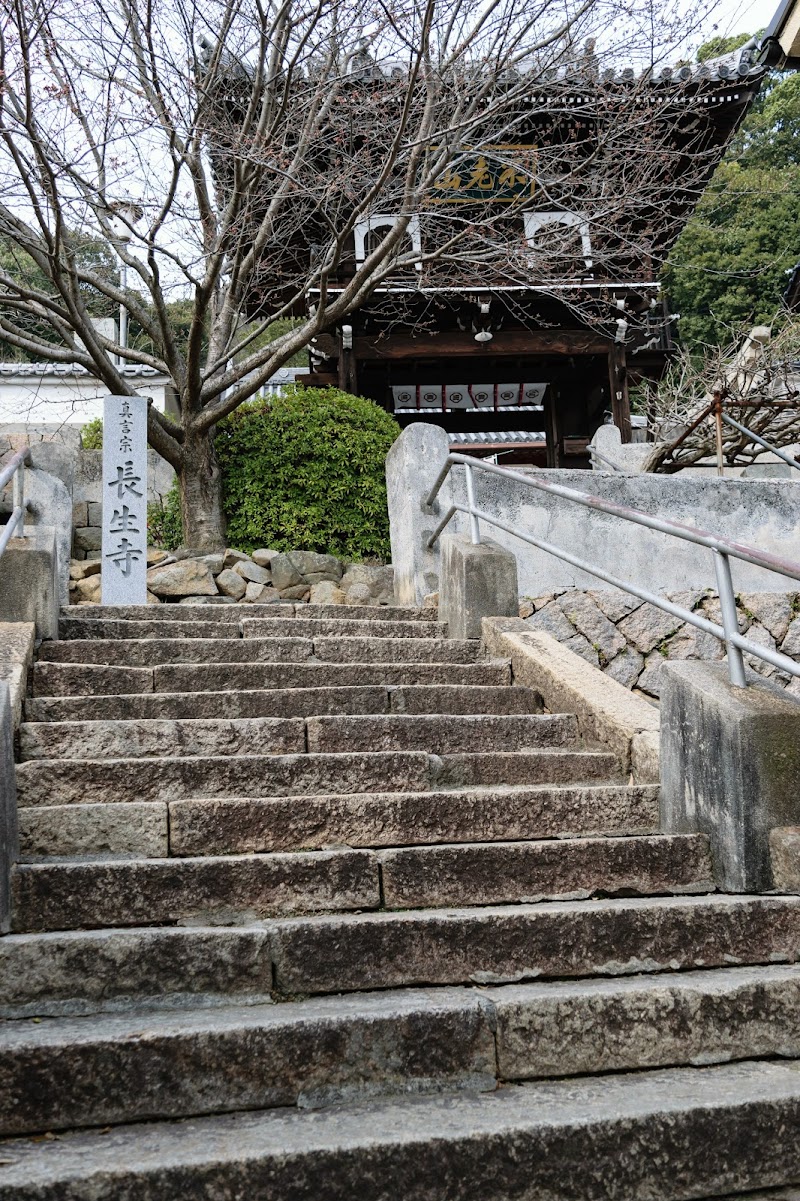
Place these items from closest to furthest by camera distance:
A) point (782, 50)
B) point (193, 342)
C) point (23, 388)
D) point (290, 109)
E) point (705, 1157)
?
point (705, 1157) < point (782, 50) < point (193, 342) < point (290, 109) < point (23, 388)

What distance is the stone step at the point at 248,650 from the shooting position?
471 centimetres

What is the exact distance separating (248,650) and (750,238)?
2023 cm

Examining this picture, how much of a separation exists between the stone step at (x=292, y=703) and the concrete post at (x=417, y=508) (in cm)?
256

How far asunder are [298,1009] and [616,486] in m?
5.84

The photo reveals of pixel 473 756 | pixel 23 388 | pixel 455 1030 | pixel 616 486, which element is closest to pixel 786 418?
pixel 616 486

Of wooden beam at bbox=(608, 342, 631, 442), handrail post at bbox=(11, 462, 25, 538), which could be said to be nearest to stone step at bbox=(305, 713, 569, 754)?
handrail post at bbox=(11, 462, 25, 538)

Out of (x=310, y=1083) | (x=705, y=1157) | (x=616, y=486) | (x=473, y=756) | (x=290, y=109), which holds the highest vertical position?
(x=290, y=109)

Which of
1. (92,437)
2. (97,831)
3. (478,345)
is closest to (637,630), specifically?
(97,831)

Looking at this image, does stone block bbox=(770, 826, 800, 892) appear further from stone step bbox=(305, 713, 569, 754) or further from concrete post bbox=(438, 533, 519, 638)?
concrete post bbox=(438, 533, 519, 638)

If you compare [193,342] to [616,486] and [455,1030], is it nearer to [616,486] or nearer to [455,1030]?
[616,486]

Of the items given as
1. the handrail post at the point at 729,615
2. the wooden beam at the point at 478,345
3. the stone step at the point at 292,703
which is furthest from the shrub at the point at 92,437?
the handrail post at the point at 729,615

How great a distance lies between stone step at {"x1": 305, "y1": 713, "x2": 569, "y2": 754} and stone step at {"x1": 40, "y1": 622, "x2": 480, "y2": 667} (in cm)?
91

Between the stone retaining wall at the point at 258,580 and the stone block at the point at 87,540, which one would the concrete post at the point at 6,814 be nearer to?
the stone retaining wall at the point at 258,580

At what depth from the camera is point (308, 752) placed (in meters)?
3.88
